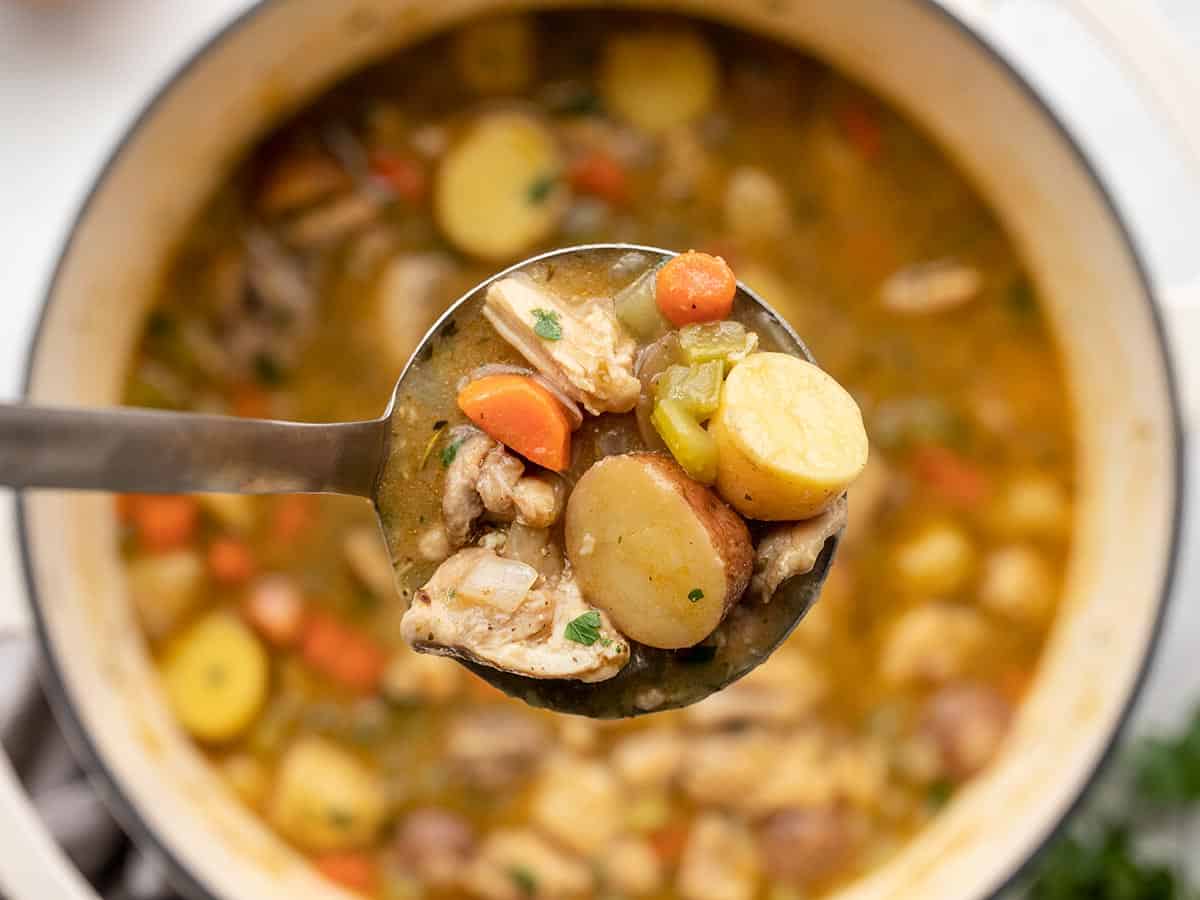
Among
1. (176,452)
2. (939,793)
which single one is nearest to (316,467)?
(176,452)

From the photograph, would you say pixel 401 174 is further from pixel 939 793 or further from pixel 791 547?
pixel 939 793

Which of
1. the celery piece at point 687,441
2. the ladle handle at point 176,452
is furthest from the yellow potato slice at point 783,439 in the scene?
the ladle handle at point 176,452

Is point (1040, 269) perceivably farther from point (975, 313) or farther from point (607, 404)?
point (607, 404)

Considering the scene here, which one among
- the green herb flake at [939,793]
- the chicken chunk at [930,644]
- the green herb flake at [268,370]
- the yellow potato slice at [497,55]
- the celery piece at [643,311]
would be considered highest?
the yellow potato slice at [497,55]

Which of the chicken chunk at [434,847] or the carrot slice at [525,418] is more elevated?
the carrot slice at [525,418]

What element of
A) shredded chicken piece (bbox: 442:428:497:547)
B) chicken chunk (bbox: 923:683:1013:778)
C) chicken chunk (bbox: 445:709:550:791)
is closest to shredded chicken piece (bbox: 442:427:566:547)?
shredded chicken piece (bbox: 442:428:497:547)

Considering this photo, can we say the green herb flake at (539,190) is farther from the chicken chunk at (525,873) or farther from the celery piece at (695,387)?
the chicken chunk at (525,873)

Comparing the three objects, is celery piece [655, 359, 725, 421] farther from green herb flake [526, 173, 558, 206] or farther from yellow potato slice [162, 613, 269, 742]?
yellow potato slice [162, 613, 269, 742]
